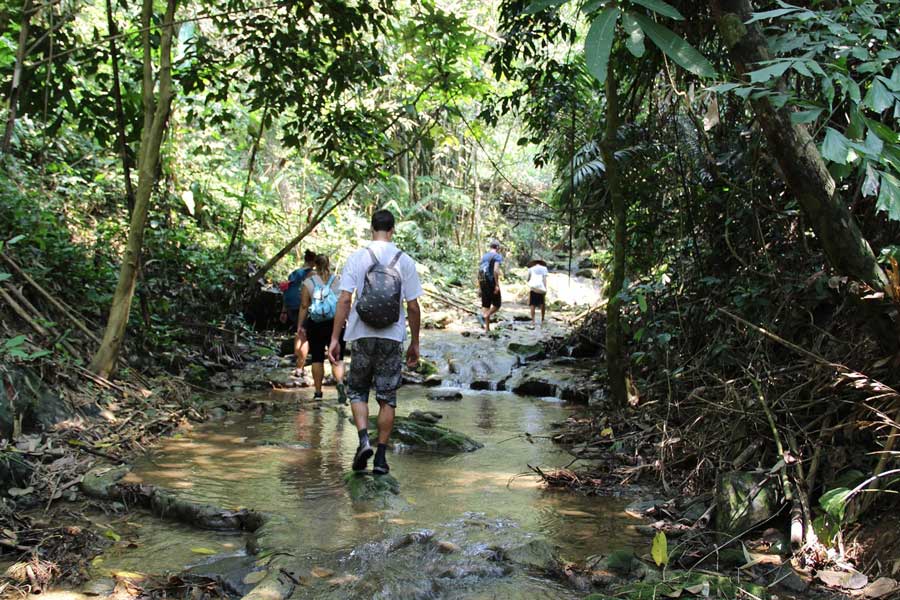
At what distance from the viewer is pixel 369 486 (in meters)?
5.10

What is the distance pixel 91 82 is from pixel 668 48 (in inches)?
522

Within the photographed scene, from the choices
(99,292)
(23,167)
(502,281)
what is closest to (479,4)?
(502,281)

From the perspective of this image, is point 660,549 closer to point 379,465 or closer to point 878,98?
point 878,98

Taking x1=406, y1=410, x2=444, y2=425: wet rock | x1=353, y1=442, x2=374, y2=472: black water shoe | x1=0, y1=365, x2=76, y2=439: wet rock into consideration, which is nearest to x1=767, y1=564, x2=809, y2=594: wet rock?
x1=353, y1=442, x2=374, y2=472: black water shoe

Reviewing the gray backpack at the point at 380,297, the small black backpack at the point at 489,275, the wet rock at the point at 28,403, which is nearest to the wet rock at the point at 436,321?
the small black backpack at the point at 489,275

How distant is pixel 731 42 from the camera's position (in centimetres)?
353

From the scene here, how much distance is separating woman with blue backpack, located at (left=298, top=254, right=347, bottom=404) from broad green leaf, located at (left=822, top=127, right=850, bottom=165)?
6.49 m

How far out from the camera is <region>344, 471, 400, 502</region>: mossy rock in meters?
4.95

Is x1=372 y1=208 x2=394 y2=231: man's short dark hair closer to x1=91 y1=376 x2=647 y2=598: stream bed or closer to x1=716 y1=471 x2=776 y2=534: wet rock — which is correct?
x1=91 y1=376 x2=647 y2=598: stream bed

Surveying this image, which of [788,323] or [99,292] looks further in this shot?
[99,292]

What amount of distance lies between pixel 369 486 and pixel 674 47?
12.6 feet

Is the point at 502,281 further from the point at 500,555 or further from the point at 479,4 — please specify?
the point at 500,555

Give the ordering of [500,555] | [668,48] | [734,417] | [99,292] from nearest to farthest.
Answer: [668,48]
[500,555]
[734,417]
[99,292]

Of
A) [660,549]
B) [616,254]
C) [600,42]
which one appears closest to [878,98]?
[600,42]
